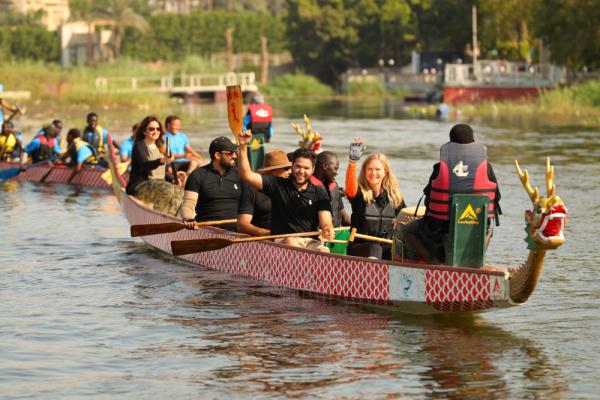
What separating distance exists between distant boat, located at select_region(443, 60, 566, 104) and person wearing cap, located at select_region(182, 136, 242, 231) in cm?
5038

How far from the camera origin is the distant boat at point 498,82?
6675cm

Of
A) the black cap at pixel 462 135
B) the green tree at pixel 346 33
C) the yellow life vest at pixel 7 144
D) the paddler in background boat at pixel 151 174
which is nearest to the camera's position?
the black cap at pixel 462 135

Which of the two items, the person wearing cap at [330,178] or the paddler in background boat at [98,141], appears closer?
the person wearing cap at [330,178]

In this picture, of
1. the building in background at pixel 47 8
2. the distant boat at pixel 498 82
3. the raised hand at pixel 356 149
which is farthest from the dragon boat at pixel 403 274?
the building in background at pixel 47 8

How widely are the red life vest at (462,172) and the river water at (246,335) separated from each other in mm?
1413

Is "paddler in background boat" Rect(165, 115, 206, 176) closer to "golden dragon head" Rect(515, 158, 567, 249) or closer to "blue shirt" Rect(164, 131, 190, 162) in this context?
"blue shirt" Rect(164, 131, 190, 162)

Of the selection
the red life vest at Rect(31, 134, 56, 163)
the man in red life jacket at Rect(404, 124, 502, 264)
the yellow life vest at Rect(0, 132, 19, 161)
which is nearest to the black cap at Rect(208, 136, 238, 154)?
the man in red life jacket at Rect(404, 124, 502, 264)

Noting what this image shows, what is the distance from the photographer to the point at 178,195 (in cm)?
1869

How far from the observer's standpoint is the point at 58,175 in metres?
28.0

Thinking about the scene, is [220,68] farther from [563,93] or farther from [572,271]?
[572,271]

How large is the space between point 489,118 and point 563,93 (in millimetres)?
3672

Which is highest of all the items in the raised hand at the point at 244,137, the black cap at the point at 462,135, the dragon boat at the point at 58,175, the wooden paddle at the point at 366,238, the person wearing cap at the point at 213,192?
the black cap at the point at 462,135

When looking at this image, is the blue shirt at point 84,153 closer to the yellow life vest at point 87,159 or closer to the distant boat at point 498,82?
the yellow life vest at point 87,159

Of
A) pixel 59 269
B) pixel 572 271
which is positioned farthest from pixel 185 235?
pixel 572 271
